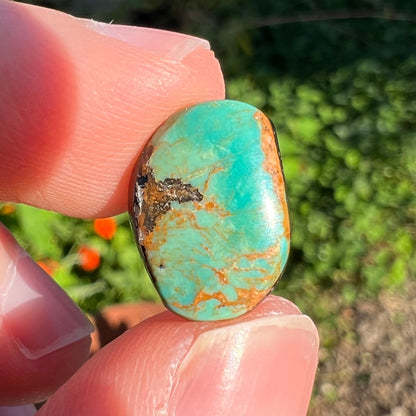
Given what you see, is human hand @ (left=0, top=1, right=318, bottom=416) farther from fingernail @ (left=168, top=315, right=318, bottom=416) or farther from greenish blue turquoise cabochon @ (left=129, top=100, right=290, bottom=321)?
greenish blue turquoise cabochon @ (left=129, top=100, right=290, bottom=321)

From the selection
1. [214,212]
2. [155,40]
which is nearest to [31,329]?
[214,212]

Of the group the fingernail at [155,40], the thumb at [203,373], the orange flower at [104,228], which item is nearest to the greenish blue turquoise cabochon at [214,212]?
the thumb at [203,373]

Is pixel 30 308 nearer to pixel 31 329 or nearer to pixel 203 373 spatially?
pixel 31 329

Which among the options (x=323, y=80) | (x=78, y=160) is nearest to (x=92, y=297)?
(x=78, y=160)

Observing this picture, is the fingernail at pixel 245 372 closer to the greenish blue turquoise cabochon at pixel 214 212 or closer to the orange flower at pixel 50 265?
the greenish blue turquoise cabochon at pixel 214 212

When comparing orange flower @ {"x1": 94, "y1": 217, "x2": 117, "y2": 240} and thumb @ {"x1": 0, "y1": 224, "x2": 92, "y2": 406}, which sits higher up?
thumb @ {"x1": 0, "y1": 224, "x2": 92, "y2": 406}

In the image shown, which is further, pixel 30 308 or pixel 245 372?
pixel 30 308

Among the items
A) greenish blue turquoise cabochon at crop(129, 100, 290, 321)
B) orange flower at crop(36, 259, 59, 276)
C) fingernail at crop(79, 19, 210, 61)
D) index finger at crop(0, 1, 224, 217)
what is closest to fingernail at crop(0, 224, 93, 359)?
index finger at crop(0, 1, 224, 217)
